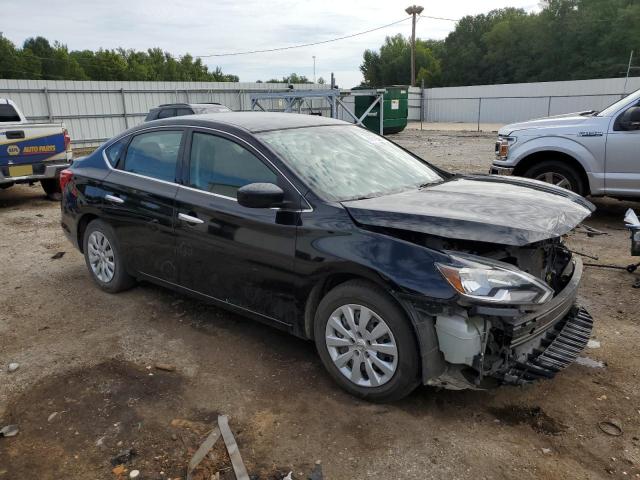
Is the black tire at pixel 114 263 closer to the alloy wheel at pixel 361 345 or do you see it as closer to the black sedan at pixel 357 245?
the black sedan at pixel 357 245

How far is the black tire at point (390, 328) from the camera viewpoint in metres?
2.85

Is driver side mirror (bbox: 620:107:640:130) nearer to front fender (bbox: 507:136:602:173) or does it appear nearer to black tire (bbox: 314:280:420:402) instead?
front fender (bbox: 507:136:602:173)

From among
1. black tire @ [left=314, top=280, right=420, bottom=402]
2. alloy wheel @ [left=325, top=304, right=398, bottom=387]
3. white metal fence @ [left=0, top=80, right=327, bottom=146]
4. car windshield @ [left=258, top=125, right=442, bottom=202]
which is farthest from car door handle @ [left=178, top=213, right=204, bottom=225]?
white metal fence @ [left=0, top=80, right=327, bottom=146]

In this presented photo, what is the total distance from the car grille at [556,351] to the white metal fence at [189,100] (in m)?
20.2

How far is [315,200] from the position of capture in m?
3.25

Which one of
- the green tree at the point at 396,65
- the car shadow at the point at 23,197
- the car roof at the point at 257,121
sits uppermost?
the green tree at the point at 396,65

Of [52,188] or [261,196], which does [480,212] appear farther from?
[52,188]

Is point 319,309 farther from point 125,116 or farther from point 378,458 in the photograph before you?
point 125,116

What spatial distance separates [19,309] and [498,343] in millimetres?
4182

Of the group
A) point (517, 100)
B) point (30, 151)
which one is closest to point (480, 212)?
point (30, 151)

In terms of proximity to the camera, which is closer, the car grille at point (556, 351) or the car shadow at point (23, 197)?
the car grille at point (556, 351)

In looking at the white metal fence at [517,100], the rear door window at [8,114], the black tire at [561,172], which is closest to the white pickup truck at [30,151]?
the rear door window at [8,114]

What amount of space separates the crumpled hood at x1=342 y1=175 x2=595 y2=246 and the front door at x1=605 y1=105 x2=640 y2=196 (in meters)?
3.66

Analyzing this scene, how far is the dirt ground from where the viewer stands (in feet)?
8.68
